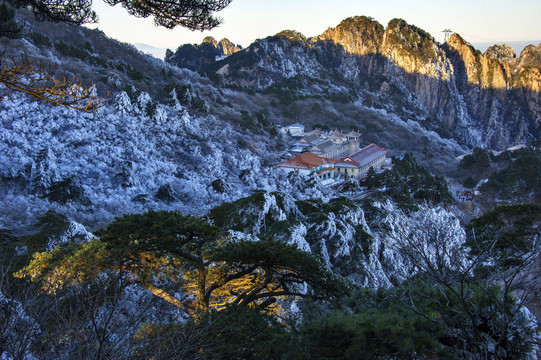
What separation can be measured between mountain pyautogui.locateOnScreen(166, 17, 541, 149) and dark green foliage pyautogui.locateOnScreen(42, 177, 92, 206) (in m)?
65.8

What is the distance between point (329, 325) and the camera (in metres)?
4.38

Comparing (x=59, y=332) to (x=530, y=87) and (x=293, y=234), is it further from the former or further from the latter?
(x=530, y=87)

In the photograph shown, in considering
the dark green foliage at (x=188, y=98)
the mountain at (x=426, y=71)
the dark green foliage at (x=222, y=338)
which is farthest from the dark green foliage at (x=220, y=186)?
the mountain at (x=426, y=71)

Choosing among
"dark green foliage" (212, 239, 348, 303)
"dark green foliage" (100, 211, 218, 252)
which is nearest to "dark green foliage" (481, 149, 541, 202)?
"dark green foliage" (212, 239, 348, 303)

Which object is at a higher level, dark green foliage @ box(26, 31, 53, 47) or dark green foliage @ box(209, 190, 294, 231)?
dark green foliage @ box(26, 31, 53, 47)

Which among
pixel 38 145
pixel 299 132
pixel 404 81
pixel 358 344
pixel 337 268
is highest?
pixel 404 81

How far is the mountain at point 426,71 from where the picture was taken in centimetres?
8106

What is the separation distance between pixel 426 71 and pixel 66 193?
3541 inches

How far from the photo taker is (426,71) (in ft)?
282

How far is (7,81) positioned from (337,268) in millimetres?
10236

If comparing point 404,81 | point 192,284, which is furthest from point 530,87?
point 192,284

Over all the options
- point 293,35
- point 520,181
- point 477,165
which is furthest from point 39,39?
point 293,35

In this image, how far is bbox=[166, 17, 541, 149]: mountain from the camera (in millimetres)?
81062

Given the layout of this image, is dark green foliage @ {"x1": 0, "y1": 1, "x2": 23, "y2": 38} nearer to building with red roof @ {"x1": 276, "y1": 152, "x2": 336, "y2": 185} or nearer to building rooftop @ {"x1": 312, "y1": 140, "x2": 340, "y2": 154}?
building with red roof @ {"x1": 276, "y1": 152, "x2": 336, "y2": 185}
